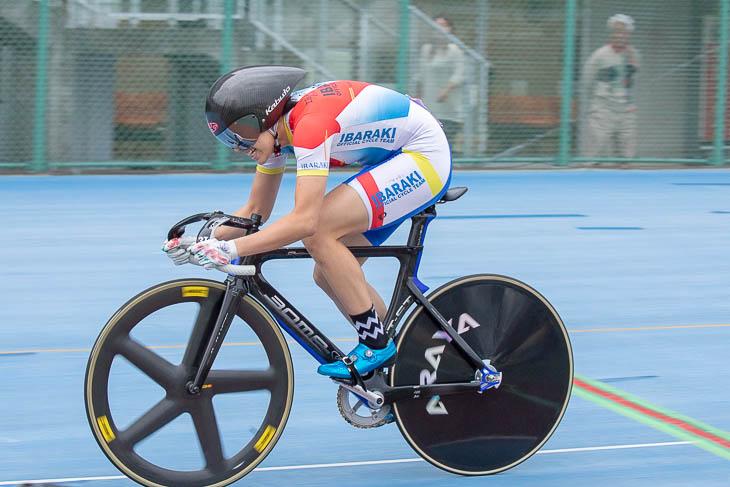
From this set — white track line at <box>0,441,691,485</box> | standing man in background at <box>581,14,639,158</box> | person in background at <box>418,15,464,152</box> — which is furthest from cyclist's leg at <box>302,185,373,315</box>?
standing man in background at <box>581,14,639,158</box>

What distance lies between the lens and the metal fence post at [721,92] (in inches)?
533

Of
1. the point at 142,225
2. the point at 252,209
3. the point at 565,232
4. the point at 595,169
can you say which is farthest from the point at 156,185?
the point at 252,209

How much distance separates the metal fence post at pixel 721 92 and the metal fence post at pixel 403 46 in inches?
158

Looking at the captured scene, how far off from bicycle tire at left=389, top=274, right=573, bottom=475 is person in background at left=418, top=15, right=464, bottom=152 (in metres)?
8.51

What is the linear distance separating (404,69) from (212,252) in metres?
9.32

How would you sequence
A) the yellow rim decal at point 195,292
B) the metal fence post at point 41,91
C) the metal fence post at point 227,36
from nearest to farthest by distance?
the yellow rim decal at point 195,292 → the metal fence post at point 41,91 → the metal fence post at point 227,36

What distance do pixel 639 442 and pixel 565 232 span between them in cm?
510

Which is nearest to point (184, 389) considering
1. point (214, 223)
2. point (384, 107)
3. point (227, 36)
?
point (214, 223)

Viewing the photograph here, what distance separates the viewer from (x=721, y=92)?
13.7 m

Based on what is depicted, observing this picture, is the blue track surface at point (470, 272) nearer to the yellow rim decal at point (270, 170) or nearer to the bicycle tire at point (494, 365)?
the bicycle tire at point (494, 365)

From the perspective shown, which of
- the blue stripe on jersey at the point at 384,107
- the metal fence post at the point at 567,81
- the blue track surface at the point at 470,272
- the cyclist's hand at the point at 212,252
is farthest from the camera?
the metal fence post at the point at 567,81

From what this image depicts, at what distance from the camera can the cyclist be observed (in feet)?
11.7

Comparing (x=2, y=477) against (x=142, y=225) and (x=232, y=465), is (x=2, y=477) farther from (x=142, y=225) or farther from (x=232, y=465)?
(x=142, y=225)

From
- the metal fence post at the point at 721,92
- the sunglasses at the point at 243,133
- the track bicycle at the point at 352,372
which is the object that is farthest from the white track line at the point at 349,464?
the metal fence post at the point at 721,92
